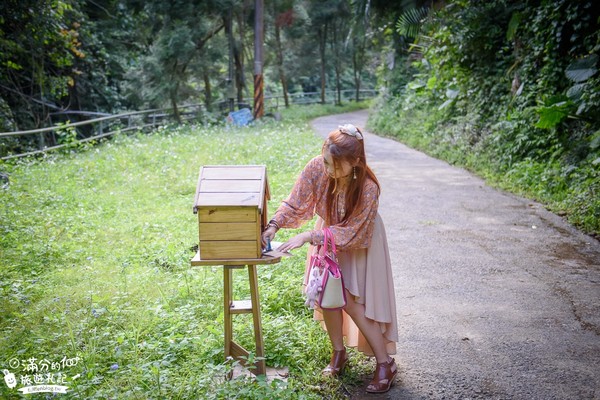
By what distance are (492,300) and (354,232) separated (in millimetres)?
2372

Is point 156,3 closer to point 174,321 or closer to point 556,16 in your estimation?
point 556,16

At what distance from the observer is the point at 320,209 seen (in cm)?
379

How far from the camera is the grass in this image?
12.0ft

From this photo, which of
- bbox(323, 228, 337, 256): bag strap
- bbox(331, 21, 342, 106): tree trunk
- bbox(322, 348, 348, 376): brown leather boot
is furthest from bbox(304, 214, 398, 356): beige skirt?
bbox(331, 21, 342, 106): tree trunk

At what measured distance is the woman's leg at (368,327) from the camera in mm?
3734

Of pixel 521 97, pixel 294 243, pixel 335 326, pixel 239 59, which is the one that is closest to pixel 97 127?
pixel 239 59

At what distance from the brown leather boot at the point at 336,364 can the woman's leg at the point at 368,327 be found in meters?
0.25

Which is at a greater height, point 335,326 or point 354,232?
point 354,232

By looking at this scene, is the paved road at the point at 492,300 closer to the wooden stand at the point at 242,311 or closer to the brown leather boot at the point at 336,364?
the brown leather boot at the point at 336,364

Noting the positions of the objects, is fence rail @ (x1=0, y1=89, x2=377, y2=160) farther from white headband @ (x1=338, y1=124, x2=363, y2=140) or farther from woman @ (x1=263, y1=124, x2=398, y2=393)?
white headband @ (x1=338, y1=124, x2=363, y2=140)

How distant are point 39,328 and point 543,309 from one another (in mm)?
4027

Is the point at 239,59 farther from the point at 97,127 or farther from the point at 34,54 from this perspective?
the point at 34,54

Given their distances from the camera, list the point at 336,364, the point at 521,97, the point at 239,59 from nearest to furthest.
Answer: the point at 336,364
the point at 521,97
the point at 239,59

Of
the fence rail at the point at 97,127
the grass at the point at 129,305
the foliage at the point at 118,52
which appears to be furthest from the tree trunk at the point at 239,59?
the grass at the point at 129,305
